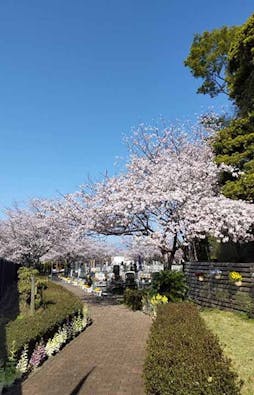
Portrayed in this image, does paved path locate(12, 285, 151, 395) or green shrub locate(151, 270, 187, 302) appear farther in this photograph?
green shrub locate(151, 270, 187, 302)

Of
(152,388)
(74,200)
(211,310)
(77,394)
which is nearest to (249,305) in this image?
(211,310)

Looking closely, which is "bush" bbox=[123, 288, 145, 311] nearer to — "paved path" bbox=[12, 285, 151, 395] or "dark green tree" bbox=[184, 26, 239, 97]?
"paved path" bbox=[12, 285, 151, 395]

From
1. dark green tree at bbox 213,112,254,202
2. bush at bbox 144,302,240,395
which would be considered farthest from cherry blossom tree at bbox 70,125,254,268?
bush at bbox 144,302,240,395

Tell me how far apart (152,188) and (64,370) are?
9.73 meters

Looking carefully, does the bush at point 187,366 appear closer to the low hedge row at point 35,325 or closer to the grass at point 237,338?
the grass at point 237,338

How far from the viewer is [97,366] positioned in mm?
7031

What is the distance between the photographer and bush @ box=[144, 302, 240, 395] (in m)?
3.20

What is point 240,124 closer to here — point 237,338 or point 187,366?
point 237,338

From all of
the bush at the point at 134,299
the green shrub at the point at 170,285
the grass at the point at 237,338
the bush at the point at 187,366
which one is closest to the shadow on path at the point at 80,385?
the bush at the point at 187,366

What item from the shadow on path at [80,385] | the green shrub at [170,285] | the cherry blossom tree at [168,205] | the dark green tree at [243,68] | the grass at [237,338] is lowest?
the shadow on path at [80,385]

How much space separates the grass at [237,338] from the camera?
573 cm

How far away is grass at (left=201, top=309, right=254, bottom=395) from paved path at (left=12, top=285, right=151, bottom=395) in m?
1.48

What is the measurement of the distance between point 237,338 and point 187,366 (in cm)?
519

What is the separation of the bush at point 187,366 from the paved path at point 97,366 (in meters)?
1.39
